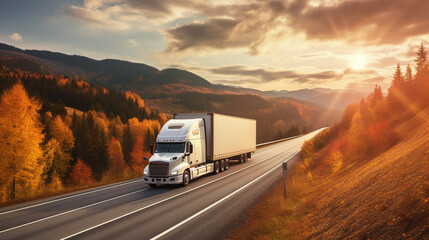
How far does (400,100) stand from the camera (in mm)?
43000

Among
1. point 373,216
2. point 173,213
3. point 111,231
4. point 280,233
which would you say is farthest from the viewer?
point 173,213

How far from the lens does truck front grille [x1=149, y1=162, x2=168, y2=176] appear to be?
18.2 m

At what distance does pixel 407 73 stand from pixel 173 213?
6118 cm

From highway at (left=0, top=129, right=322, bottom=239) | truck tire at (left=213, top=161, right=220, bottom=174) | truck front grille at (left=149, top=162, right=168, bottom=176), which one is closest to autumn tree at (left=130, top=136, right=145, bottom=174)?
truck tire at (left=213, top=161, right=220, bottom=174)

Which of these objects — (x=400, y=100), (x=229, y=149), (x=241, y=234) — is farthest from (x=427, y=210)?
(x=400, y=100)

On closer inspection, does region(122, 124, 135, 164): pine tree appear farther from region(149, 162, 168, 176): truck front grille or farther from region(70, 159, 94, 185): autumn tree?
region(149, 162, 168, 176): truck front grille

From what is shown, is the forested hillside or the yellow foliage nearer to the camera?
the forested hillside

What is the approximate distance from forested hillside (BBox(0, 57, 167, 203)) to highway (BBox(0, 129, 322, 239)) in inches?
187

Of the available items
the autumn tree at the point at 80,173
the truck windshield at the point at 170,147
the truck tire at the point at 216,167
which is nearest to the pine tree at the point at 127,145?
the autumn tree at the point at 80,173

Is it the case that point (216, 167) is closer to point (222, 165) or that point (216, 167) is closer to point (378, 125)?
point (222, 165)

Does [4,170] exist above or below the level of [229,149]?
below

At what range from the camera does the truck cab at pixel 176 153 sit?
1825cm

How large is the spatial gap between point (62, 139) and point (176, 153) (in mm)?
52767

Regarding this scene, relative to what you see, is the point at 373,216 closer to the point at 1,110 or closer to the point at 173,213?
the point at 173,213
